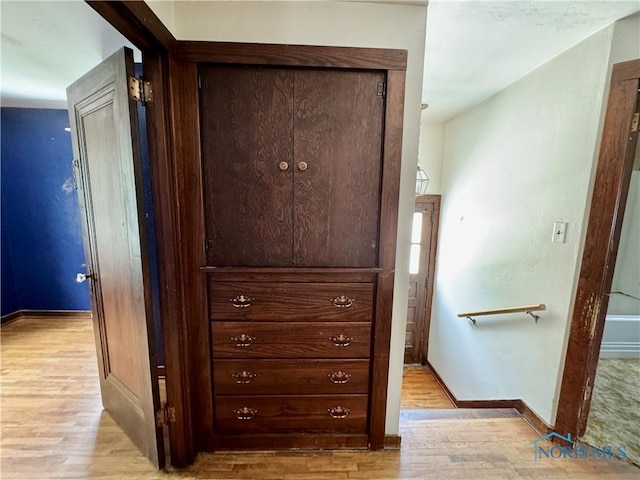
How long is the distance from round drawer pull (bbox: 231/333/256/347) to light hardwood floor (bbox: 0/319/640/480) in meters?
0.63

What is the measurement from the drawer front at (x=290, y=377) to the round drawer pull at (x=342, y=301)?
31cm

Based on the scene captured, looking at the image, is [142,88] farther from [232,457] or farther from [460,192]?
[460,192]

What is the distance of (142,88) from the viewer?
1.18m

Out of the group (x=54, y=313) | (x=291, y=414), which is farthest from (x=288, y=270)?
(x=54, y=313)

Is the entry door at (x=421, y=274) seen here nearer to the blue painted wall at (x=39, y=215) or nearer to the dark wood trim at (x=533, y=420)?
the dark wood trim at (x=533, y=420)

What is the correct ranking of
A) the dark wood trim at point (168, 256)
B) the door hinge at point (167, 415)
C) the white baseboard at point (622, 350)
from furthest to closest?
the white baseboard at point (622, 350), the door hinge at point (167, 415), the dark wood trim at point (168, 256)

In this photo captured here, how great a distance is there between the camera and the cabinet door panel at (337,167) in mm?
1299

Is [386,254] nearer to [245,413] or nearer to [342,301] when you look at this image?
[342,301]

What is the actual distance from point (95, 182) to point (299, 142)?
3.53ft

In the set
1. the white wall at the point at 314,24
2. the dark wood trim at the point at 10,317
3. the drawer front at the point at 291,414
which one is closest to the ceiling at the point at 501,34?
the white wall at the point at 314,24

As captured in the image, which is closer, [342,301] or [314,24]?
[314,24]

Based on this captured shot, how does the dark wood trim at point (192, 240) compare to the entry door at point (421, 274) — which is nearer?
the dark wood trim at point (192, 240)

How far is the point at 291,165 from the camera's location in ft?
4.40

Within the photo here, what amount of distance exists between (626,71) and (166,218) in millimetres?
2270
